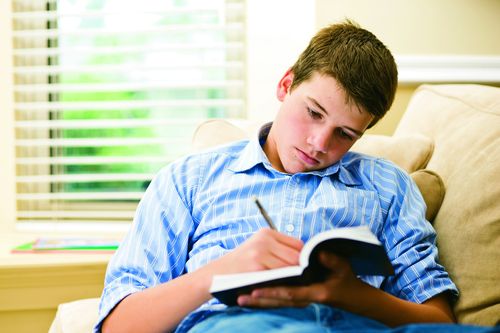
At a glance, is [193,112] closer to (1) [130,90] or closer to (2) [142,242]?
(1) [130,90]

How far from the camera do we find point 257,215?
4.21 ft

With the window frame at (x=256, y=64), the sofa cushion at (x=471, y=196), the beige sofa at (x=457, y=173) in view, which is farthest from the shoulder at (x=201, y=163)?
the window frame at (x=256, y=64)

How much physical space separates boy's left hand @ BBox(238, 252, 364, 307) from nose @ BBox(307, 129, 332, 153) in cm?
32

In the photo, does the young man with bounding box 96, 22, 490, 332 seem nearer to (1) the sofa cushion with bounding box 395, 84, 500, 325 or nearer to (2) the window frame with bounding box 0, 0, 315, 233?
(1) the sofa cushion with bounding box 395, 84, 500, 325

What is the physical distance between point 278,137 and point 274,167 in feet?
0.29

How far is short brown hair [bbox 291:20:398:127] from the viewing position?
123 cm

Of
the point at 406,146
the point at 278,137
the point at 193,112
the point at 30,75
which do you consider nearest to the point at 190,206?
the point at 278,137

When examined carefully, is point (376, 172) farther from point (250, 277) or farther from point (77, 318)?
point (77, 318)

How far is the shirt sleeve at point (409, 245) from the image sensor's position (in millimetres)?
1218

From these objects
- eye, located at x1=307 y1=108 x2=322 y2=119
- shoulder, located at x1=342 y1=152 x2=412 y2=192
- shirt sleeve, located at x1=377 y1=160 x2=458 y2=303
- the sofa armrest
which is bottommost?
the sofa armrest

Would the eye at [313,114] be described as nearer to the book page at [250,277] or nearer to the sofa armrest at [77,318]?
the book page at [250,277]

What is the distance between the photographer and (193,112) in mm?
2389

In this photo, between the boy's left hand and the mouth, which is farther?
the mouth

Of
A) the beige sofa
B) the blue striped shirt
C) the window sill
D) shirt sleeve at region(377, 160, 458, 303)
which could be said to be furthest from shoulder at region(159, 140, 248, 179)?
the window sill
